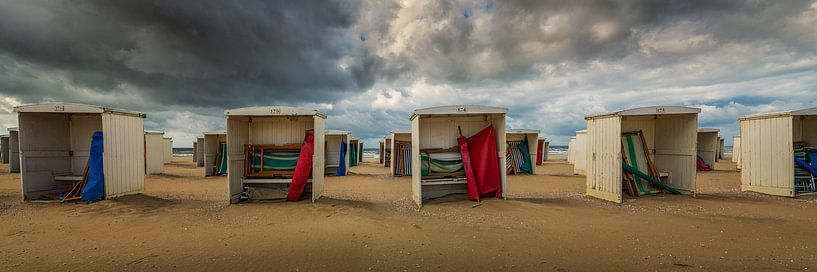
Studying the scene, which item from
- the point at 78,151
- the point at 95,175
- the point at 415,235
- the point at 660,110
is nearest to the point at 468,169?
the point at 415,235

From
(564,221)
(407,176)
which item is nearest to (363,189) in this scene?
(407,176)

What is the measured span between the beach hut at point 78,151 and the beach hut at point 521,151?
15266 millimetres

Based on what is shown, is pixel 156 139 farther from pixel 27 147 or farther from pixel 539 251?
pixel 539 251

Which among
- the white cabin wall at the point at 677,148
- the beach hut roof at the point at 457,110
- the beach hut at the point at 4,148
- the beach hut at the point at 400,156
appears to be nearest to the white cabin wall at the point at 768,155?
the white cabin wall at the point at 677,148

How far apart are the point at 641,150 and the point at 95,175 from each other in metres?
15.0

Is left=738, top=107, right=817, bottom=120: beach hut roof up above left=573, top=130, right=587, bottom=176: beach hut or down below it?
above

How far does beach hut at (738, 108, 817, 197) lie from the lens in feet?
30.6

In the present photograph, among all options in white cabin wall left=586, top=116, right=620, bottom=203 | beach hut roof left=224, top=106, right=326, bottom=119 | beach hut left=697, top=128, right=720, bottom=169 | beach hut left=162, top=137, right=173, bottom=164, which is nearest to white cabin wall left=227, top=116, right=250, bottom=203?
beach hut roof left=224, top=106, right=326, bottom=119

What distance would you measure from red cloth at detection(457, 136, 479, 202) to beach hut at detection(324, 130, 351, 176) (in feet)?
31.3

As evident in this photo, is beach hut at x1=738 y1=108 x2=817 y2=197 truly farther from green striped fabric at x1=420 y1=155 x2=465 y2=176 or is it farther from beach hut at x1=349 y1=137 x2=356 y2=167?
beach hut at x1=349 y1=137 x2=356 y2=167

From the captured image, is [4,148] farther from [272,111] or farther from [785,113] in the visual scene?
[785,113]

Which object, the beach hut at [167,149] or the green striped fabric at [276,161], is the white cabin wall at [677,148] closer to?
the green striped fabric at [276,161]

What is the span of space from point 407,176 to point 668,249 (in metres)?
13.0

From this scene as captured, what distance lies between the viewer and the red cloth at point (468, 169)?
882cm
